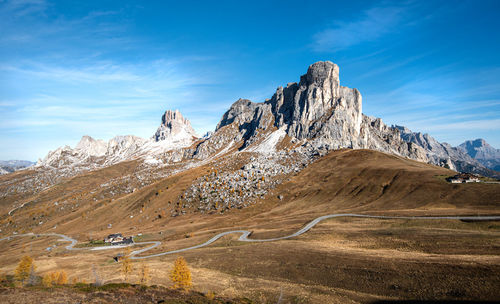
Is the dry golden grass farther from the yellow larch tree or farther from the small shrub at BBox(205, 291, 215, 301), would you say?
the small shrub at BBox(205, 291, 215, 301)

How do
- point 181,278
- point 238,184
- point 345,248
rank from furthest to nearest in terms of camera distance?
point 238,184 < point 345,248 < point 181,278

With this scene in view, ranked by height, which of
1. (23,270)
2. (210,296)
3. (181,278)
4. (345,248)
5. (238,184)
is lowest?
(23,270)

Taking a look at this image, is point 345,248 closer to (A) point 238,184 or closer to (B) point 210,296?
(B) point 210,296

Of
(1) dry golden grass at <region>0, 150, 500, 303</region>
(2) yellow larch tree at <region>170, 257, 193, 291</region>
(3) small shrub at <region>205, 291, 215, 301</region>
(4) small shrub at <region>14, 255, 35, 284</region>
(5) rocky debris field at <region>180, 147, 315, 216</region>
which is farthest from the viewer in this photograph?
(5) rocky debris field at <region>180, 147, 315, 216</region>

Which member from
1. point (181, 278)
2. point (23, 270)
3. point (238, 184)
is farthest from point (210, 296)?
point (238, 184)

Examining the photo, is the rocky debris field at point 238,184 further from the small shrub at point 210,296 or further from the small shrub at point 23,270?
the small shrub at point 210,296

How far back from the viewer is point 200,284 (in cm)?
4862

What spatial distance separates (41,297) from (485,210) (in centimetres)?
10344

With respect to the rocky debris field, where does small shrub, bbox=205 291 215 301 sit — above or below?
below

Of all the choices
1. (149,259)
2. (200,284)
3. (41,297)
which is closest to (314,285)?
(200,284)

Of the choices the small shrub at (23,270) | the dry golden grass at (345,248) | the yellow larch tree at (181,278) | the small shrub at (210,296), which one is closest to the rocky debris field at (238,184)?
the dry golden grass at (345,248)

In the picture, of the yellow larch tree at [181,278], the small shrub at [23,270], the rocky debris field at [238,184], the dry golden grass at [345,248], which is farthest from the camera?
the rocky debris field at [238,184]

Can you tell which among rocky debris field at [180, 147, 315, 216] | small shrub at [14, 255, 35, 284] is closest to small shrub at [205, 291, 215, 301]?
small shrub at [14, 255, 35, 284]

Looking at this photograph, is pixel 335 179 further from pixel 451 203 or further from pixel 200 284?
pixel 200 284
